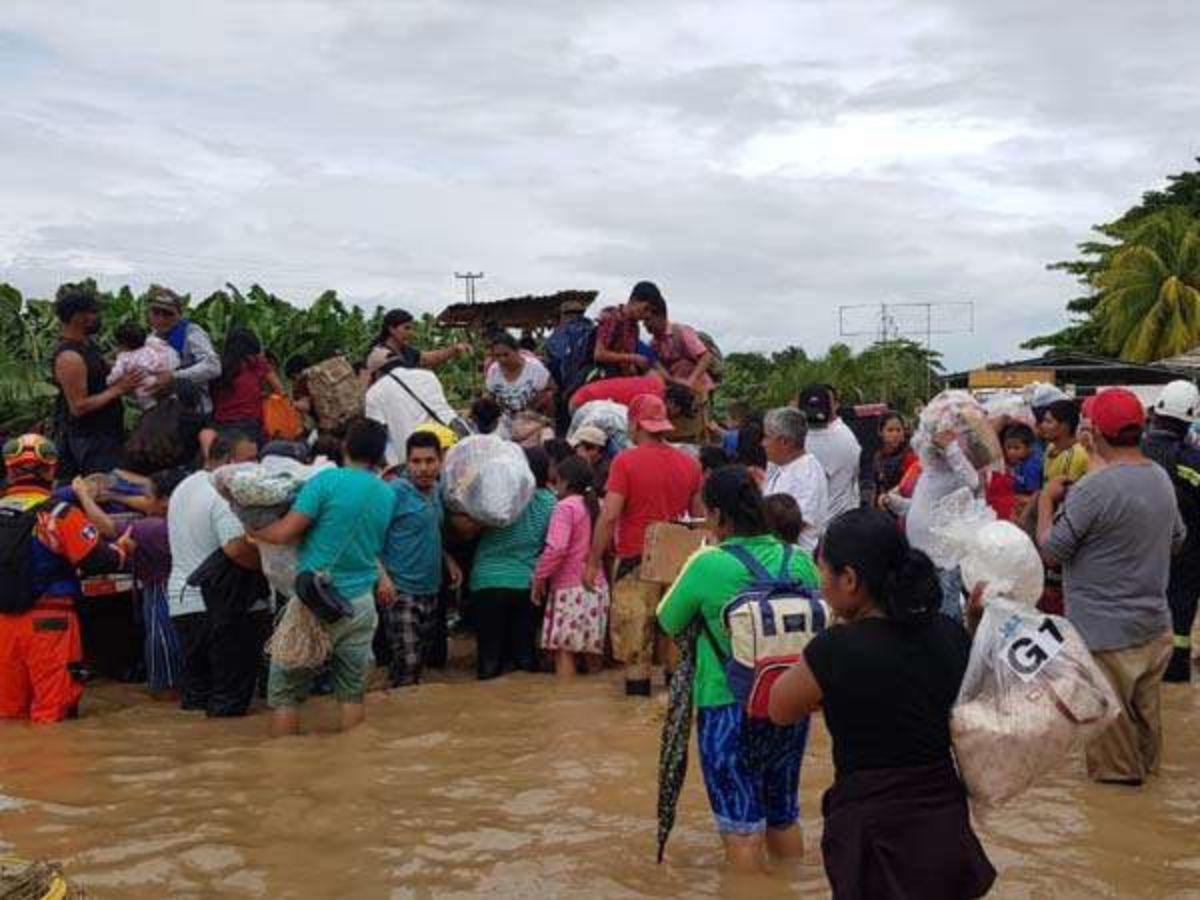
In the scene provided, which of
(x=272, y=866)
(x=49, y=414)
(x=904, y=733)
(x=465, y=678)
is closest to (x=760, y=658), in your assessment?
(x=904, y=733)

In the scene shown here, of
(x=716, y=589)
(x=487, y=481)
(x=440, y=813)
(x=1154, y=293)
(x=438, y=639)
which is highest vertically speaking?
(x=1154, y=293)

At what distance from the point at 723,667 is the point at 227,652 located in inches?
150

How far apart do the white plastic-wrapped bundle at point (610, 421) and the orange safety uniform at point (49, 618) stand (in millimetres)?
3415

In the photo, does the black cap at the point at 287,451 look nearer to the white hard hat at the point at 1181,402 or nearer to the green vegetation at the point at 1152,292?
the white hard hat at the point at 1181,402

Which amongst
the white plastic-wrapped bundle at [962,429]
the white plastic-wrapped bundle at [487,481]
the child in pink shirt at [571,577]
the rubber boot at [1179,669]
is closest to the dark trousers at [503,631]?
the child in pink shirt at [571,577]

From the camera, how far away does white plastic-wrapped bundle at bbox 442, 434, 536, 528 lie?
27.7ft

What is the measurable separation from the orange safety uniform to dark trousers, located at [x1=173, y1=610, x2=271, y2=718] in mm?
589

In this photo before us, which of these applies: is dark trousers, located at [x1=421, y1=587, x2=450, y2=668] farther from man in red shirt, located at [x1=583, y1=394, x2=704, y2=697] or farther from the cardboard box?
the cardboard box

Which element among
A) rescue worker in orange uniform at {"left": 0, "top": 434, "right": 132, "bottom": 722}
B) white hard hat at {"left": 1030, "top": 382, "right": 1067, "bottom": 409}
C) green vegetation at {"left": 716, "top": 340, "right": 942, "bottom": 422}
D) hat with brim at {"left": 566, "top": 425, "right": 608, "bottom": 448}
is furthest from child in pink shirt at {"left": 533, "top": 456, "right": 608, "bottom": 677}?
green vegetation at {"left": 716, "top": 340, "right": 942, "bottom": 422}

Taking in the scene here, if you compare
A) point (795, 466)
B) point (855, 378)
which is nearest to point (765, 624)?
point (795, 466)

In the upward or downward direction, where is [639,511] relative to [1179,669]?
upward

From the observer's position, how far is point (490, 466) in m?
8.46

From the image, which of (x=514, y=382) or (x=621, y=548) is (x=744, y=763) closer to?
(x=621, y=548)

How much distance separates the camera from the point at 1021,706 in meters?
3.57
